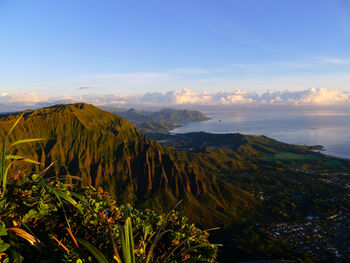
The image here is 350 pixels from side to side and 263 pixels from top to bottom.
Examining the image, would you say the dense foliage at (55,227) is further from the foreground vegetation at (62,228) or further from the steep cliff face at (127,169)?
the steep cliff face at (127,169)

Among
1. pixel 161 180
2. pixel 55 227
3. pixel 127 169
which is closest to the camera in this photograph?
pixel 55 227

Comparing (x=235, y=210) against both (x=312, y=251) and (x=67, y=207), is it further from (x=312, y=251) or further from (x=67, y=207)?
(x=67, y=207)

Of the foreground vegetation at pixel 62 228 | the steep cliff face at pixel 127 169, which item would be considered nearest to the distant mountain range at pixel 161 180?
the steep cliff face at pixel 127 169

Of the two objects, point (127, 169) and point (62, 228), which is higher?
point (62, 228)

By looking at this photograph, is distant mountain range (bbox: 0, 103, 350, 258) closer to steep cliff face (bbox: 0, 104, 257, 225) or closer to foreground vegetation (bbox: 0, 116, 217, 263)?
steep cliff face (bbox: 0, 104, 257, 225)

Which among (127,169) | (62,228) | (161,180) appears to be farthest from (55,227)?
(127,169)

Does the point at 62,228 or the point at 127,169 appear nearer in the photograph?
the point at 62,228

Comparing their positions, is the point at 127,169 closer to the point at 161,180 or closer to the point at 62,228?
the point at 161,180

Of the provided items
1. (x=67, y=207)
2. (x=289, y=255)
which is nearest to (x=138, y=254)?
(x=67, y=207)
